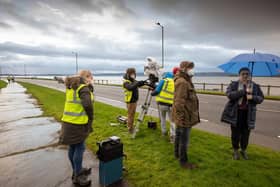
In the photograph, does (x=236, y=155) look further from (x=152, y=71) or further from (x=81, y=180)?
(x=81, y=180)

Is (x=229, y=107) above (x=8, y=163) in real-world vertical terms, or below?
above

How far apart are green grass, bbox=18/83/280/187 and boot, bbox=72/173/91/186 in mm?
655

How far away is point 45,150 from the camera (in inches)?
159

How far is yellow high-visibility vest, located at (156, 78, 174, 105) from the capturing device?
3992 mm

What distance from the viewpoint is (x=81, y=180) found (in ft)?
8.88

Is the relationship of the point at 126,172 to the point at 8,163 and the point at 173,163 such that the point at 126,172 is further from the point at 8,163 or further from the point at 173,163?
the point at 8,163

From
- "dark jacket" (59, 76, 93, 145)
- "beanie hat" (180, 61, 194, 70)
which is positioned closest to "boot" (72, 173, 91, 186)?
"dark jacket" (59, 76, 93, 145)

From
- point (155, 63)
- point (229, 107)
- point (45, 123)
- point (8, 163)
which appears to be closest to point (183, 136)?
point (229, 107)

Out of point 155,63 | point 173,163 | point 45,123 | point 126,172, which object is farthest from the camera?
point 45,123

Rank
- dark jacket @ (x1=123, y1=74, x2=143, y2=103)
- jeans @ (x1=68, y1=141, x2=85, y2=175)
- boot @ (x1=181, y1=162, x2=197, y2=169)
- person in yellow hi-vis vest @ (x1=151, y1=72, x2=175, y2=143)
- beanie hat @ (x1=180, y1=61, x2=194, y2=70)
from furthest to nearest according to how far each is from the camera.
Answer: dark jacket @ (x1=123, y1=74, x2=143, y2=103), person in yellow hi-vis vest @ (x1=151, y1=72, x2=175, y2=143), boot @ (x1=181, y1=162, x2=197, y2=169), beanie hat @ (x1=180, y1=61, x2=194, y2=70), jeans @ (x1=68, y1=141, x2=85, y2=175)

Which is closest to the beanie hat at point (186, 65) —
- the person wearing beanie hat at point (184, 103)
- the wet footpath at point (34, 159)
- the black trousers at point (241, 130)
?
the person wearing beanie hat at point (184, 103)

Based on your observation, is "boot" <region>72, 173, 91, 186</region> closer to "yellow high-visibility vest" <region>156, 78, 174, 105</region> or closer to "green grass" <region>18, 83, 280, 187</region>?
"green grass" <region>18, 83, 280, 187</region>

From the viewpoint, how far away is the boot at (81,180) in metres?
2.70

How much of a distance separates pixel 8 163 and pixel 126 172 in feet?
8.30
